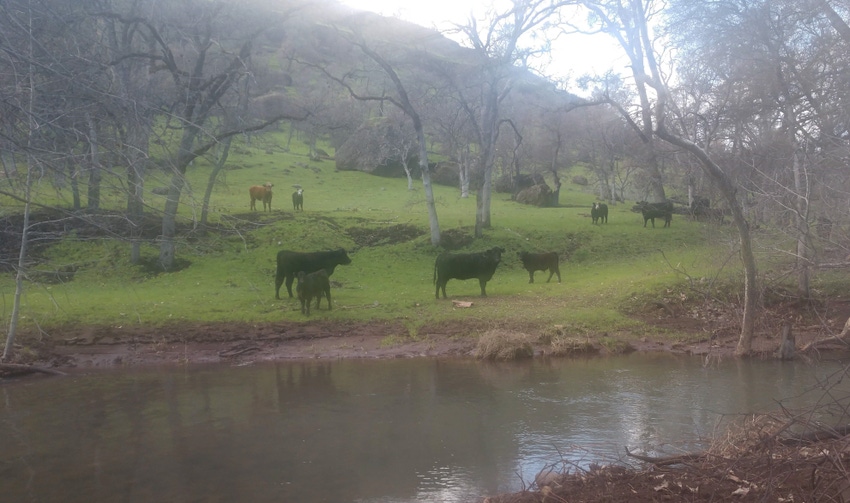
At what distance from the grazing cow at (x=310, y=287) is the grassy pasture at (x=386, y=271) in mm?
467

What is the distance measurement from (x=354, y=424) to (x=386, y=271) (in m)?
13.8

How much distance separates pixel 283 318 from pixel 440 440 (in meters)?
9.45

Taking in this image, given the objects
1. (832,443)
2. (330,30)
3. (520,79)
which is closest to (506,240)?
(520,79)

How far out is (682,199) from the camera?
156ft

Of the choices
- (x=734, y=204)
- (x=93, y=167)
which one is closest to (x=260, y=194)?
(x=734, y=204)

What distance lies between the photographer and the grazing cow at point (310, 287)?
1814cm

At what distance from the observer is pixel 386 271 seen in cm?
2433

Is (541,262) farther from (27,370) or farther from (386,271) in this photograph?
(27,370)

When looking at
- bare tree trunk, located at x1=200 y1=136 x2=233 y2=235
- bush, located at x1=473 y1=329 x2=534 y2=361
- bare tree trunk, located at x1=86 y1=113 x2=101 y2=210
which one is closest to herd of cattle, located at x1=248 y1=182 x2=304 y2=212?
bare tree trunk, located at x1=200 y1=136 x2=233 y2=235

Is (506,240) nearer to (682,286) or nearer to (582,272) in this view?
A: (582,272)

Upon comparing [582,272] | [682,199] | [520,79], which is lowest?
[582,272]

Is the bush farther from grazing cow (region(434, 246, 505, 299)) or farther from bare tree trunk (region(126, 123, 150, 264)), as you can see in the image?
bare tree trunk (region(126, 123, 150, 264))

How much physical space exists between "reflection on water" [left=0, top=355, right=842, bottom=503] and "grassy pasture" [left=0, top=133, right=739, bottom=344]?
210 cm

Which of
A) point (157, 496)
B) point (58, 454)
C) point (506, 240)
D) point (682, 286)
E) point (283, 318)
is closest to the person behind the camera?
point (157, 496)
